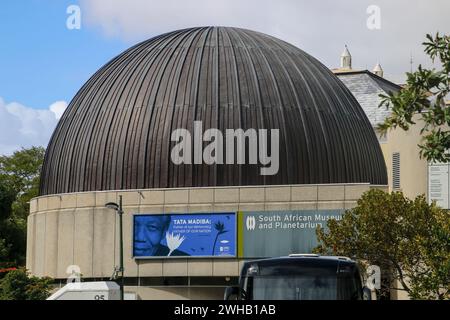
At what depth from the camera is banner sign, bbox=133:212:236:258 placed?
63.0 m

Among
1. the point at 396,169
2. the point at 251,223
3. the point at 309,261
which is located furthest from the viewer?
the point at 396,169

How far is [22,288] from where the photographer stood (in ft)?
204

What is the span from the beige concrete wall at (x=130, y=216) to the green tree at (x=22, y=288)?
3.97 m

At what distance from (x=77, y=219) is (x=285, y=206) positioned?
526 inches

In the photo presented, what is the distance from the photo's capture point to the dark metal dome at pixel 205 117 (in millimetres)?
67625

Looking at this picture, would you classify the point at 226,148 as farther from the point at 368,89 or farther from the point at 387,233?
the point at 368,89

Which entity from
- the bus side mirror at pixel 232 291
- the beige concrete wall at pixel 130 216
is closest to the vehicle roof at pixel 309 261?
the bus side mirror at pixel 232 291

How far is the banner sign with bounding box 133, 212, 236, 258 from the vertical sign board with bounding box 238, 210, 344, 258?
29.2 inches

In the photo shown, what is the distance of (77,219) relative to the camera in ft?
222

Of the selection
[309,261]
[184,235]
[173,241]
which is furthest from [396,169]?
[309,261]

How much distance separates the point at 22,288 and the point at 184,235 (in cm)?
952

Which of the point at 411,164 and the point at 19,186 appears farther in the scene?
the point at 19,186

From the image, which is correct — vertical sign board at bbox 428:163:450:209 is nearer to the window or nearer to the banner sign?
the window
